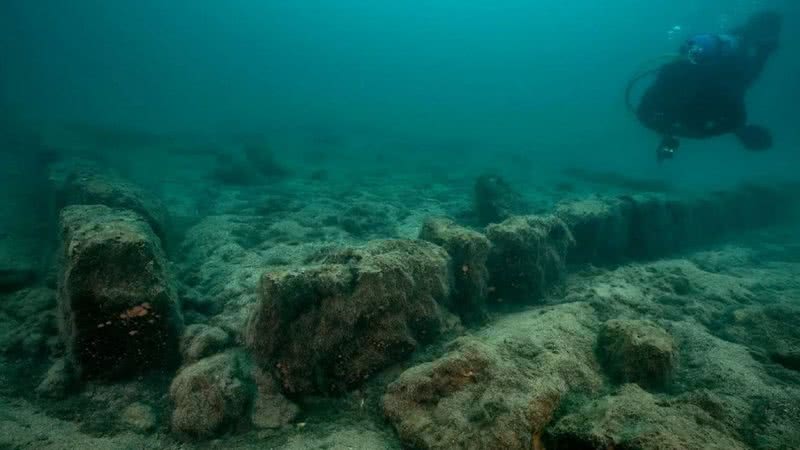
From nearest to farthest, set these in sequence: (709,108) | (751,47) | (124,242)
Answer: (124,242), (709,108), (751,47)

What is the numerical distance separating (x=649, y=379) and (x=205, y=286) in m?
6.41

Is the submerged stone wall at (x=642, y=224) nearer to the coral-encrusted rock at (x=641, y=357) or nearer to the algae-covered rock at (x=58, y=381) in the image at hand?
the coral-encrusted rock at (x=641, y=357)

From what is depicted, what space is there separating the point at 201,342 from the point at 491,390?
325 cm

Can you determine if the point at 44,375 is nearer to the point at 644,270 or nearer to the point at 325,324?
the point at 325,324

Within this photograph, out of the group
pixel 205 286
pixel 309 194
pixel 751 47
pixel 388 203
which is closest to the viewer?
pixel 205 286

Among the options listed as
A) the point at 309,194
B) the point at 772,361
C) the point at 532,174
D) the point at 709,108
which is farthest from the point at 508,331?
the point at 532,174

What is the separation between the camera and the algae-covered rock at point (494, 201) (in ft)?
36.7

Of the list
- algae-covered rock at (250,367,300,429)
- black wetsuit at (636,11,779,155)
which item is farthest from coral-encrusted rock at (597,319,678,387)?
black wetsuit at (636,11,779,155)

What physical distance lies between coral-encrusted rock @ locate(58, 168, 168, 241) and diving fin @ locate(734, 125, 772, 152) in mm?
13209

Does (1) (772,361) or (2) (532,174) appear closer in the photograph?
(1) (772,361)

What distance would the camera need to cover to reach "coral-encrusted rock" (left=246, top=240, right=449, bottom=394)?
427cm

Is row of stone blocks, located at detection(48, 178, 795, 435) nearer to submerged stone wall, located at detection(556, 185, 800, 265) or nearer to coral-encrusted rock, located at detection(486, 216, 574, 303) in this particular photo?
coral-encrusted rock, located at detection(486, 216, 574, 303)

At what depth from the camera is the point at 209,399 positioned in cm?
405

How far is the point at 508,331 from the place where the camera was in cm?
472
